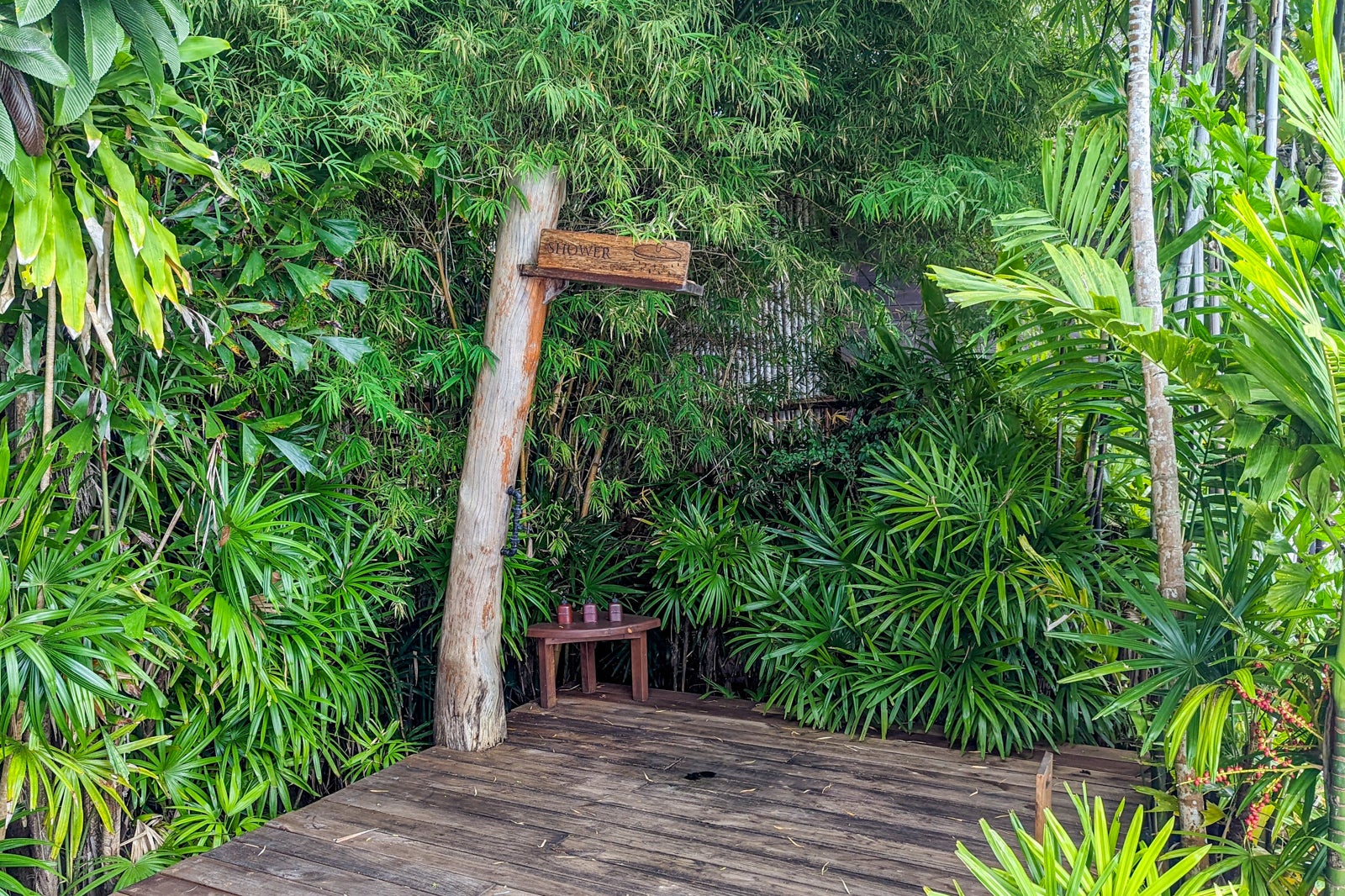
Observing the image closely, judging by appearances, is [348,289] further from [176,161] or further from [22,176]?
[22,176]

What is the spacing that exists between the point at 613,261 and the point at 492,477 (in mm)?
926

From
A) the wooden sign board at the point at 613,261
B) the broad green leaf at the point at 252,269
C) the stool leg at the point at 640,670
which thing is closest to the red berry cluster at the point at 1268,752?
the wooden sign board at the point at 613,261

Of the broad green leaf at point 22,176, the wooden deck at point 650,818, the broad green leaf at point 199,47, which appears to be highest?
the broad green leaf at point 199,47

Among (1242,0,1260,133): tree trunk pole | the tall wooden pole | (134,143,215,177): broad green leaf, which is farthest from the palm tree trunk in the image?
(134,143,215,177): broad green leaf

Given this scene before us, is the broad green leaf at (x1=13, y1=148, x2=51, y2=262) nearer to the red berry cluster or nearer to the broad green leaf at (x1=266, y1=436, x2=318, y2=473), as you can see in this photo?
the broad green leaf at (x1=266, y1=436, x2=318, y2=473)

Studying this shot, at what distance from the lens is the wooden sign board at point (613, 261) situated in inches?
122

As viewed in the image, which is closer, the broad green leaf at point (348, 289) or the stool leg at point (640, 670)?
the broad green leaf at point (348, 289)

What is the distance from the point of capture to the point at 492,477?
11.4 feet

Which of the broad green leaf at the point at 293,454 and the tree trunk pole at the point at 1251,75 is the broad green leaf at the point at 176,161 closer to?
the broad green leaf at the point at 293,454

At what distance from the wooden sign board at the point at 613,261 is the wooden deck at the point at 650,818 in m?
1.72

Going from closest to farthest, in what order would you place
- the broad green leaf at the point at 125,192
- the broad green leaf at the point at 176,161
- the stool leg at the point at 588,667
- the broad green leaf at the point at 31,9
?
1. the broad green leaf at the point at 31,9
2. the broad green leaf at the point at 125,192
3. the broad green leaf at the point at 176,161
4. the stool leg at the point at 588,667

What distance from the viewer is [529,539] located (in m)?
4.03

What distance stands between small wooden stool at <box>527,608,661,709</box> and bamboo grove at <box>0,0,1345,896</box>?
0.16m

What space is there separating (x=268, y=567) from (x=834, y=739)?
2.15 metres
